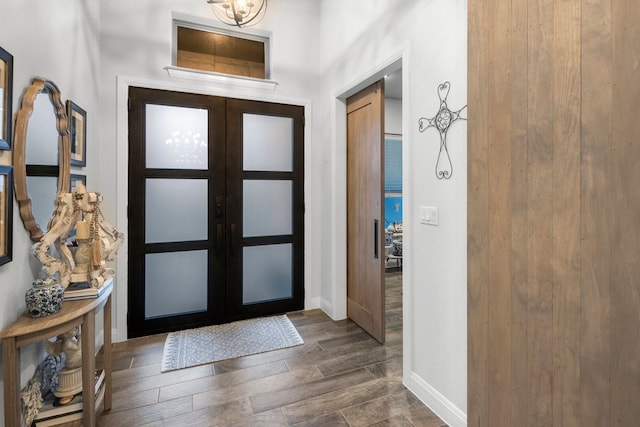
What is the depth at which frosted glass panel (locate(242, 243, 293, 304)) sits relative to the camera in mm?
3336

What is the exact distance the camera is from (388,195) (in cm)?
543

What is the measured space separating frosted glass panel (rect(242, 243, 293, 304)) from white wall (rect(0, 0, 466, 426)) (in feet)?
0.87

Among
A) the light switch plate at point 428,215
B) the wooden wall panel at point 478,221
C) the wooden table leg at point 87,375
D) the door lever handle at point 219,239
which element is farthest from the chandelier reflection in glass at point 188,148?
the wooden wall panel at point 478,221

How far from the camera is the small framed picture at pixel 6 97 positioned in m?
1.39

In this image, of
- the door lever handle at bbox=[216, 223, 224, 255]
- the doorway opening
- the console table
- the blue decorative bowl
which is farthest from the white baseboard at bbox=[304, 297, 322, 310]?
the blue decorative bowl

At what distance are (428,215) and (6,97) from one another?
7.58 ft

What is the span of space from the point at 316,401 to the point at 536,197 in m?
1.76

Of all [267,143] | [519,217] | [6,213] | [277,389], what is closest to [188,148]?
[267,143]

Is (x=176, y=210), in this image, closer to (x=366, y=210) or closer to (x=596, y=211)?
(x=366, y=210)

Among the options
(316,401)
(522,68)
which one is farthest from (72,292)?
(522,68)

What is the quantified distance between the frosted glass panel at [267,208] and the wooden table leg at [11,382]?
2.11m

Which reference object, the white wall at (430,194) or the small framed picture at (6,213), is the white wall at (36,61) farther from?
the white wall at (430,194)

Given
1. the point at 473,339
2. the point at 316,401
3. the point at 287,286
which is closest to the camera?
the point at 473,339

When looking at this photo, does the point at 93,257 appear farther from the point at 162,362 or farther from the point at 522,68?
the point at 522,68
